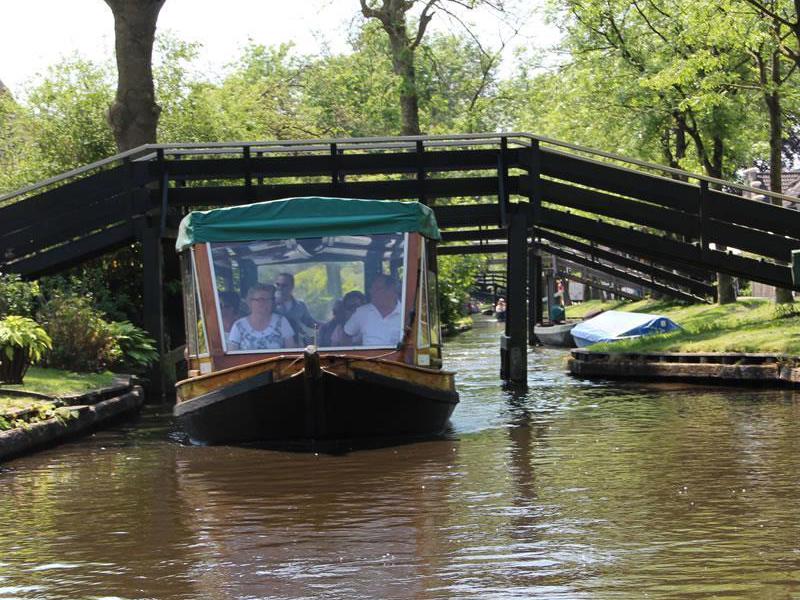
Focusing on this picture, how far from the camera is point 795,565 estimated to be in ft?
29.1

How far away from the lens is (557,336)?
46125 millimetres

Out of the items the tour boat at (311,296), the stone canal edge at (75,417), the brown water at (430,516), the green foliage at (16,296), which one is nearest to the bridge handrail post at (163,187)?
the green foliage at (16,296)

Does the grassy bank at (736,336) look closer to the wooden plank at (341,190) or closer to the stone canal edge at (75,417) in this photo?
the wooden plank at (341,190)

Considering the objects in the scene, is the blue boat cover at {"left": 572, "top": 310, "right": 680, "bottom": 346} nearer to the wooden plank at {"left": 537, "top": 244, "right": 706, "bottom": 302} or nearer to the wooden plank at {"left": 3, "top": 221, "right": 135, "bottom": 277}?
the wooden plank at {"left": 537, "top": 244, "right": 706, "bottom": 302}

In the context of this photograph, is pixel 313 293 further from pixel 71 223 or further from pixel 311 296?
pixel 71 223

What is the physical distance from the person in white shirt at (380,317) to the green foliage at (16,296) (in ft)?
21.0

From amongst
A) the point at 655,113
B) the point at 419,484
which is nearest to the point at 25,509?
the point at 419,484

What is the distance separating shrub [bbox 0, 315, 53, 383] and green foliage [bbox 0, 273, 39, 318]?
2.39m

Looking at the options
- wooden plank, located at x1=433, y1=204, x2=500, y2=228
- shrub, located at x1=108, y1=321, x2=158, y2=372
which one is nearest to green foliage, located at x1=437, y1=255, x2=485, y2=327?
wooden plank, located at x1=433, y1=204, x2=500, y2=228

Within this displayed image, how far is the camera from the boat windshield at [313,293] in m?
16.9

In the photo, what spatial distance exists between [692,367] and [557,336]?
20.8 meters

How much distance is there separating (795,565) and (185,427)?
9593 millimetres

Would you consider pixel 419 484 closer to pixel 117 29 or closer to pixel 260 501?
pixel 260 501

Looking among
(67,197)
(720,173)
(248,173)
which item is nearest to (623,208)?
(248,173)
